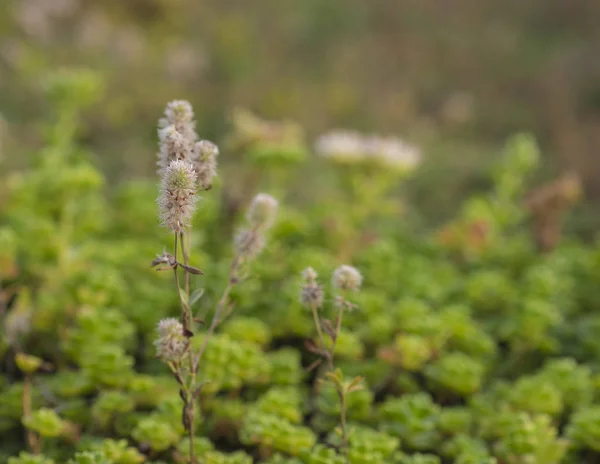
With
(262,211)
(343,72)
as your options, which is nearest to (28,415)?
(262,211)

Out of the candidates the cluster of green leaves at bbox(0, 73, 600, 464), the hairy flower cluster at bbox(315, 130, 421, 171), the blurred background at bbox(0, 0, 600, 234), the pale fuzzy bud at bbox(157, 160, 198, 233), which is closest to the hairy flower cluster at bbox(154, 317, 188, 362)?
the pale fuzzy bud at bbox(157, 160, 198, 233)

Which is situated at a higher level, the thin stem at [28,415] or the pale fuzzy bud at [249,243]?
the pale fuzzy bud at [249,243]

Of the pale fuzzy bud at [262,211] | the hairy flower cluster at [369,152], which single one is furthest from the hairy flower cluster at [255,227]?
the hairy flower cluster at [369,152]

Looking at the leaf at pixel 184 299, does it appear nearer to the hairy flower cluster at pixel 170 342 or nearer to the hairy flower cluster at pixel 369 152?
the hairy flower cluster at pixel 170 342

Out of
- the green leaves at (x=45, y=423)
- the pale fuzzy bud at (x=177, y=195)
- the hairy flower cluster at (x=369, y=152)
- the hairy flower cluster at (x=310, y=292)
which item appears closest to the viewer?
the pale fuzzy bud at (x=177, y=195)

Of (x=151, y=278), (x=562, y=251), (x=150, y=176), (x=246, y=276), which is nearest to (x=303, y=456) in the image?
(x=246, y=276)

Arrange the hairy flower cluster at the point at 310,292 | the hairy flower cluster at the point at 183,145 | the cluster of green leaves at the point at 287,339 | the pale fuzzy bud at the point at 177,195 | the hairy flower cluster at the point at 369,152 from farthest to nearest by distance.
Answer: the hairy flower cluster at the point at 369,152, the cluster of green leaves at the point at 287,339, the hairy flower cluster at the point at 310,292, the hairy flower cluster at the point at 183,145, the pale fuzzy bud at the point at 177,195

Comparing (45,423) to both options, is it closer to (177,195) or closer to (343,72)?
(177,195)
